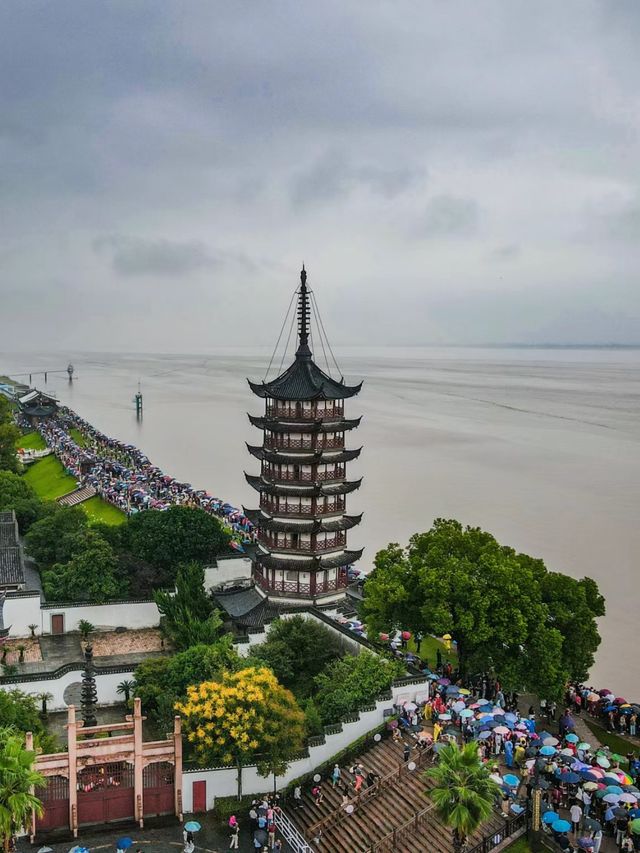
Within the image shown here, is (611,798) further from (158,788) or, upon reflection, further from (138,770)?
(138,770)

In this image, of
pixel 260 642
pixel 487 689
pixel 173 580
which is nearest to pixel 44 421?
pixel 173 580

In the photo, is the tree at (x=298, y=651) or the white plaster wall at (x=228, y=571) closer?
the tree at (x=298, y=651)

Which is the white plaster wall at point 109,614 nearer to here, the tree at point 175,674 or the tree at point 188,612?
the tree at point 188,612

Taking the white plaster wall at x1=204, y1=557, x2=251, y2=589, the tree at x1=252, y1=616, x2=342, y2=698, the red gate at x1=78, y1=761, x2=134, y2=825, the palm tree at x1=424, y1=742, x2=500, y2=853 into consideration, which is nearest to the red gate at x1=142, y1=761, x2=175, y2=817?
the red gate at x1=78, y1=761, x2=134, y2=825

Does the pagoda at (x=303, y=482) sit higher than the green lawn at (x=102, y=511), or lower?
higher

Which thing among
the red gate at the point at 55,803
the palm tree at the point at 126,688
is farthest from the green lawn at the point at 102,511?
the red gate at the point at 55,803
